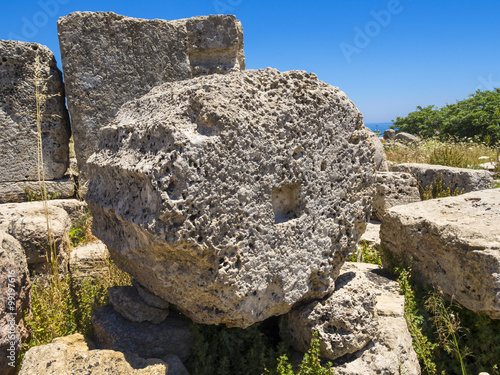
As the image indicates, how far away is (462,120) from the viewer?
733 inches

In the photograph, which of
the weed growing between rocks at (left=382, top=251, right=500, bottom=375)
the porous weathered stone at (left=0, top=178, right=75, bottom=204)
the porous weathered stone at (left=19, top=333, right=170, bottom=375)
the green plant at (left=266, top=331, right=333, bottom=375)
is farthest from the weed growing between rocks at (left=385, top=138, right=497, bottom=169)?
the porous weathered stone at (left=19, top=333, right=170, bottom=375)

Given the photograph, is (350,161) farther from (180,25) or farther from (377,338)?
(180,25)

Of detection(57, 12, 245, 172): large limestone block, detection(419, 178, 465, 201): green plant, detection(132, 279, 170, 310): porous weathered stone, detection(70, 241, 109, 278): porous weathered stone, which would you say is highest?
detection(57, 12, 245, 172): large limestone block

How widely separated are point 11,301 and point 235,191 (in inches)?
66.9

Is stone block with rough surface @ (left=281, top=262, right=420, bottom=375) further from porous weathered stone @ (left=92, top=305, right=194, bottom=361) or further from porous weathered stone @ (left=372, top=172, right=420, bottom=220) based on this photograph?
porous weathered stone @ (left=372, top=172, right=420, bottom=220)

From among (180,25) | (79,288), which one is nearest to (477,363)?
(79,288)

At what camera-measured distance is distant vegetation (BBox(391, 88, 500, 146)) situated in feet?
55.2

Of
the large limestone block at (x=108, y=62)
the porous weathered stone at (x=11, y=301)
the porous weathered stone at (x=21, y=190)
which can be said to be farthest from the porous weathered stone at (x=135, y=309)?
the porous weathered stone at (x=21, y=190)

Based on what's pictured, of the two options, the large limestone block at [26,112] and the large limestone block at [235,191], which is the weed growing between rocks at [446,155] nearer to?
the large limestone block at [235,191]

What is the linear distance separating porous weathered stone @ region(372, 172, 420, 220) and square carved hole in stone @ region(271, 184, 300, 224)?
Answer: 132 inches

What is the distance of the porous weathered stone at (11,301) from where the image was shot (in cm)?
256

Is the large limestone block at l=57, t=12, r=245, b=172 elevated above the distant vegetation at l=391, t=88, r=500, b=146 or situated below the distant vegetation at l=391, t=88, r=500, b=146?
below

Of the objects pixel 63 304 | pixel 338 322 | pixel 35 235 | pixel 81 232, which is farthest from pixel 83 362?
pixel 81 232

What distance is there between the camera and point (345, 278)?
3.18 meters
